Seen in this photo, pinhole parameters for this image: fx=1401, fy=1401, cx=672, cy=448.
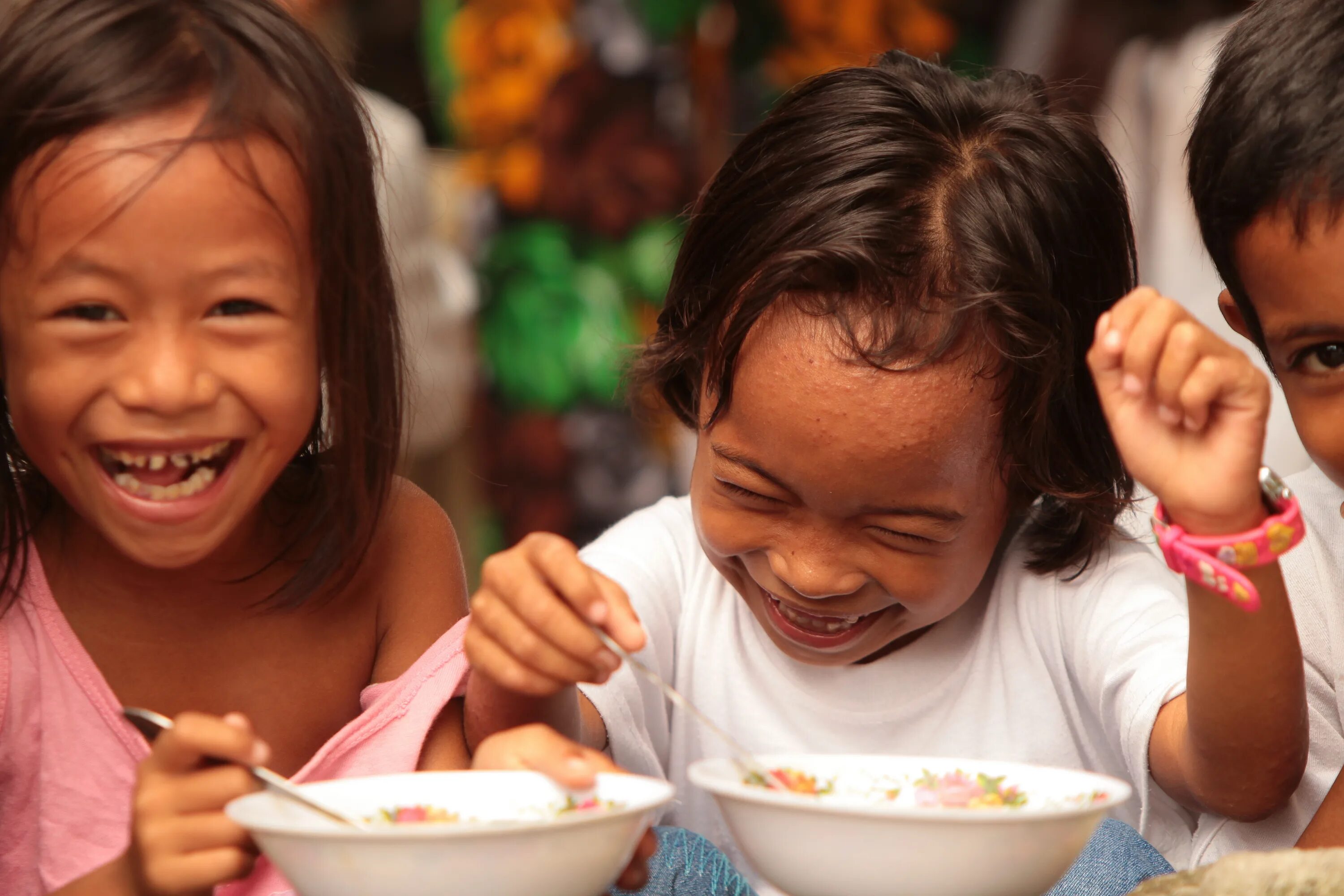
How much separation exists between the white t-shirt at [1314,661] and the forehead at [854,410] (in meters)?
0.31

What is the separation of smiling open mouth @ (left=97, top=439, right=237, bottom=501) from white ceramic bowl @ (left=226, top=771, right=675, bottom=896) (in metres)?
0.32

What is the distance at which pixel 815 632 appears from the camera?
1253 mm

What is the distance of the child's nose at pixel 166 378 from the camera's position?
99 centimetres

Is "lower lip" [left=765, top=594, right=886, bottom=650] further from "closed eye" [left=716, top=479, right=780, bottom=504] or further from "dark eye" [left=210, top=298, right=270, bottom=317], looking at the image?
"dark eye" [left=210, top=298, right=270, bottom=317]

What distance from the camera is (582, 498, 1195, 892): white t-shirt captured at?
1272 millimetres

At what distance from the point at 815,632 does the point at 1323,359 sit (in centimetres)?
48

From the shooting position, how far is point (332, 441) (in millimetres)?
1188

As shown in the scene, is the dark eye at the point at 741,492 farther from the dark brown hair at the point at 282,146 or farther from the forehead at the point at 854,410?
the dark brown hair at the point at 282,146

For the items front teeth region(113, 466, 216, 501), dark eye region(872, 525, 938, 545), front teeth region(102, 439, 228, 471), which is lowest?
dark eye region(872, 525, 938, 545)

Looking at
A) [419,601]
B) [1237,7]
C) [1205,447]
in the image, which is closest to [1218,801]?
[1205,447]

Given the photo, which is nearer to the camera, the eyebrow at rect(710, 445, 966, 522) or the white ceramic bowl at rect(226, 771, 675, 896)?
the white ceramic bowl at rect(226, 771, 675, 896)

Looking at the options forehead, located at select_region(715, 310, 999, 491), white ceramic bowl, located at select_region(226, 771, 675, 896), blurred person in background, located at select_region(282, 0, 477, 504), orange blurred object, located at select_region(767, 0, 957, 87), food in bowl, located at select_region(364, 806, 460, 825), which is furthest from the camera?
orange blurred object, located at select_region(767, 0, 957, 87)

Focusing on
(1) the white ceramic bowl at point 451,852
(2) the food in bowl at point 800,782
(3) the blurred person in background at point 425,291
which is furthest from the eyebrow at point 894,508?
(3) the blurred person in background at point 425,291

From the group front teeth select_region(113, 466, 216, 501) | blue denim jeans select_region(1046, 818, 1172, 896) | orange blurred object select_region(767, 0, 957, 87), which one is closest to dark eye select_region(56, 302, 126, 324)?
front teeth select_region(113, 466, 216, 501)
